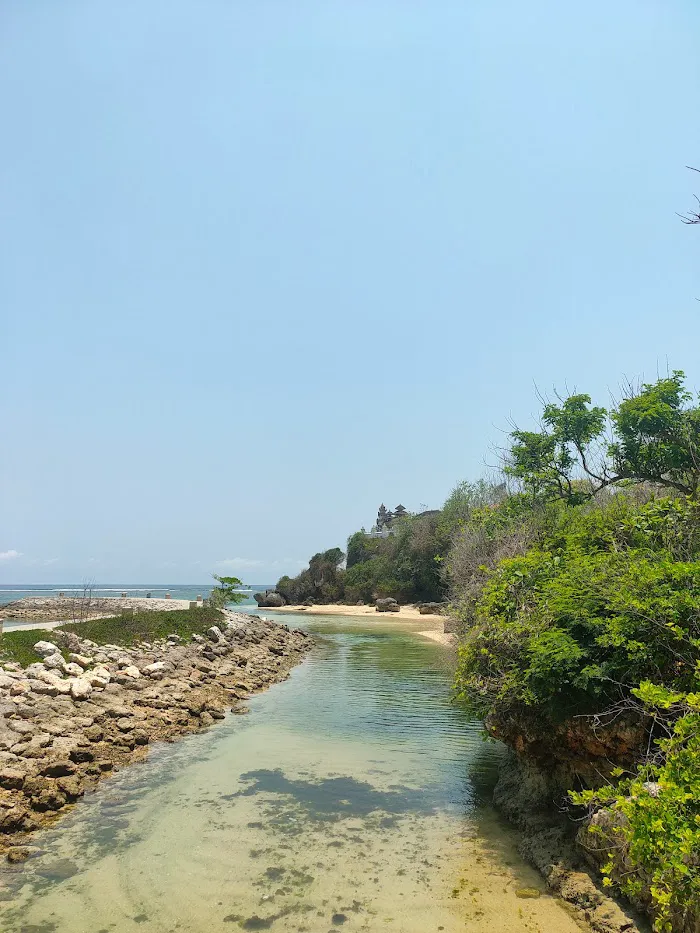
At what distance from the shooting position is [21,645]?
1697 cm

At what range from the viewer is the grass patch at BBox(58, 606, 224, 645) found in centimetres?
2112

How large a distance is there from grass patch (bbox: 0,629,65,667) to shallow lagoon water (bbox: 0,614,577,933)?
5.12 meters

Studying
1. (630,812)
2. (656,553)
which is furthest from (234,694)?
(630,812)

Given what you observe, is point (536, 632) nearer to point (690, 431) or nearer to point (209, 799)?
point (209, 799)

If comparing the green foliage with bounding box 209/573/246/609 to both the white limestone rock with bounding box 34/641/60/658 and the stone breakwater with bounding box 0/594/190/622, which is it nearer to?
the stone breakwater with bounding box 0/594/190/622

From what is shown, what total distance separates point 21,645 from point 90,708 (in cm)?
487

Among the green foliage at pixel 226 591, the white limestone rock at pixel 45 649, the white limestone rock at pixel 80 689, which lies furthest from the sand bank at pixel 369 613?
the white limestone rock at pixel 80 689

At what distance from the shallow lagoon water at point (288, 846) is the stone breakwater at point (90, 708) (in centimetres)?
56

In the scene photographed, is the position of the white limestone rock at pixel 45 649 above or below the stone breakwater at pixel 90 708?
above

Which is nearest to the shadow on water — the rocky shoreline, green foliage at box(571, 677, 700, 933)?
the rocky shoreline

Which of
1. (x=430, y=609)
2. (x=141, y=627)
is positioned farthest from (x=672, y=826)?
(x=430, y=609)

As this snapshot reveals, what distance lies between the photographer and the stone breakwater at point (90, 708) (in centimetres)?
956

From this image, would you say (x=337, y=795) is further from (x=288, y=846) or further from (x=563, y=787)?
(x=563, y=787)

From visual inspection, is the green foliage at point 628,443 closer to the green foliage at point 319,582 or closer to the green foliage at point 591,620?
the green foliage at point 591,620
